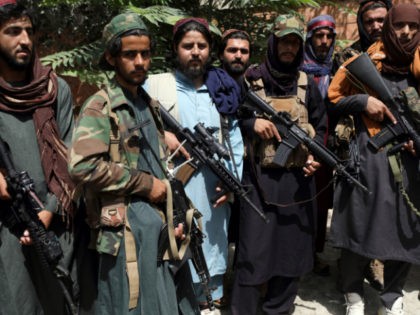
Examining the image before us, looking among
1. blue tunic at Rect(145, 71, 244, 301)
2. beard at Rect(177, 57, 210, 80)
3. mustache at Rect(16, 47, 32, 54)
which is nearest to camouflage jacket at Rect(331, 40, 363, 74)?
blue tunic at Rect(145, 71, 244, 301)

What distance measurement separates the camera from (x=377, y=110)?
2.88m

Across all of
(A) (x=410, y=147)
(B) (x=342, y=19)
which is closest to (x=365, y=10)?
(A) (x=410, y=147)

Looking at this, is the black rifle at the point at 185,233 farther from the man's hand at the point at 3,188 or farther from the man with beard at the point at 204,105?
the man's hand at the point at 3,188

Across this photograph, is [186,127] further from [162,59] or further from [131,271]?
[162,59]

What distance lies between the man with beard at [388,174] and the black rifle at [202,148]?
99 cm

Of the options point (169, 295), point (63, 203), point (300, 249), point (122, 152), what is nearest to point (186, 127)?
point (122, 152)

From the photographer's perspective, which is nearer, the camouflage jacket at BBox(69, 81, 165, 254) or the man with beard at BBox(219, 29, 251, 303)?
the camouflage jacket at BBox(69, 81, 165, 254)

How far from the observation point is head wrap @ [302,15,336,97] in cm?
369

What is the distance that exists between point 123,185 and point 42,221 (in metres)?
0.55

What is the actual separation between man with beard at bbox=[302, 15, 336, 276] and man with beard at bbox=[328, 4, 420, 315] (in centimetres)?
64

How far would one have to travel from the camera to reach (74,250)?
7.67ft

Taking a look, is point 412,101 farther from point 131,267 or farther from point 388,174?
point 131,267

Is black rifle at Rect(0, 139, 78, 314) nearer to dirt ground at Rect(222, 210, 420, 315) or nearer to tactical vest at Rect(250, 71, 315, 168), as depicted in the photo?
tactical vest at Rect(250, 71, 315, 168)

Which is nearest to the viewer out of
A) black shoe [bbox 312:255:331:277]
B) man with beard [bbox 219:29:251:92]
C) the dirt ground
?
man with beard [bbox 219:29:251:92]
